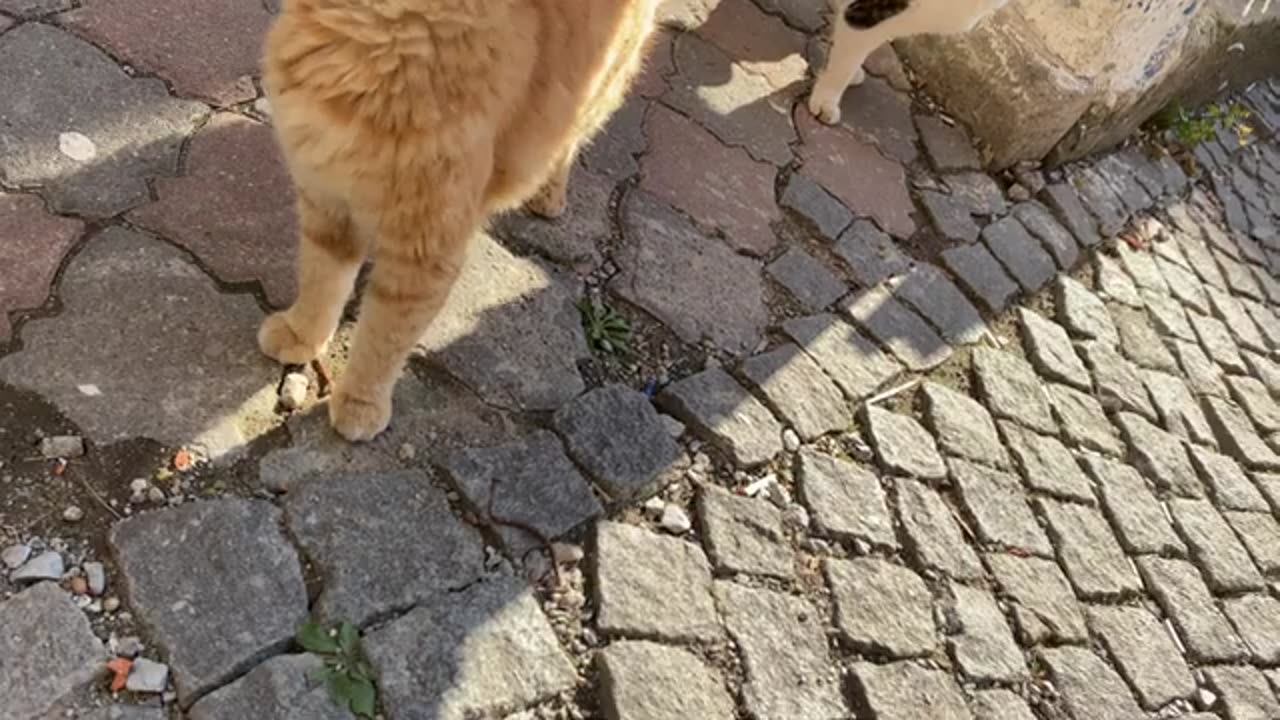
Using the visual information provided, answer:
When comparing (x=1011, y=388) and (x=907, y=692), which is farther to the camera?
(x=1011, y=388)

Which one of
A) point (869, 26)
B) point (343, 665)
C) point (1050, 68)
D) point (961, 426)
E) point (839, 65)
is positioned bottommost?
point (343, 665)

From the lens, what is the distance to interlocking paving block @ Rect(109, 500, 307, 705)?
2.22m

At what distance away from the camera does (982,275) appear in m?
4.41

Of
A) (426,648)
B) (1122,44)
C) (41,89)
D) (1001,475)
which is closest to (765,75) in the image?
(1122,44)

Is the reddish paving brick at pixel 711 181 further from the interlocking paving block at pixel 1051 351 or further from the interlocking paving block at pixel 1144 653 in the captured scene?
the interlocking paving block at pixel 1144 653

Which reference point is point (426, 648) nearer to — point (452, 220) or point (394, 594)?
point (394, 594)

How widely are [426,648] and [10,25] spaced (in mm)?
2163

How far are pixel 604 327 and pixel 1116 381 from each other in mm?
2121

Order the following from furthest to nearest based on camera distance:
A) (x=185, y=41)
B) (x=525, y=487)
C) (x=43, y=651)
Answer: (x=185, y=41)
(x=525, y=487)
(x=43, y=651)

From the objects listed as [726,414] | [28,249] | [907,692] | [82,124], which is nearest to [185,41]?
[82,124]

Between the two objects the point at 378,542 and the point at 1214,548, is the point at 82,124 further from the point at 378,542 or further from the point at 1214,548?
the point at 1214,548

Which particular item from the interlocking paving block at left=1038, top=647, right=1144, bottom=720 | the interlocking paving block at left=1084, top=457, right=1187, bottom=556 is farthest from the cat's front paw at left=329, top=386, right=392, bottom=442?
the interlocking paving block at left=1084, top=457, right=1187, bottom=556

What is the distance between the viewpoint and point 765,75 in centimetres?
477

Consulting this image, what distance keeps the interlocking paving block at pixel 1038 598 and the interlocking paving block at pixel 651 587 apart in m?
1.01
